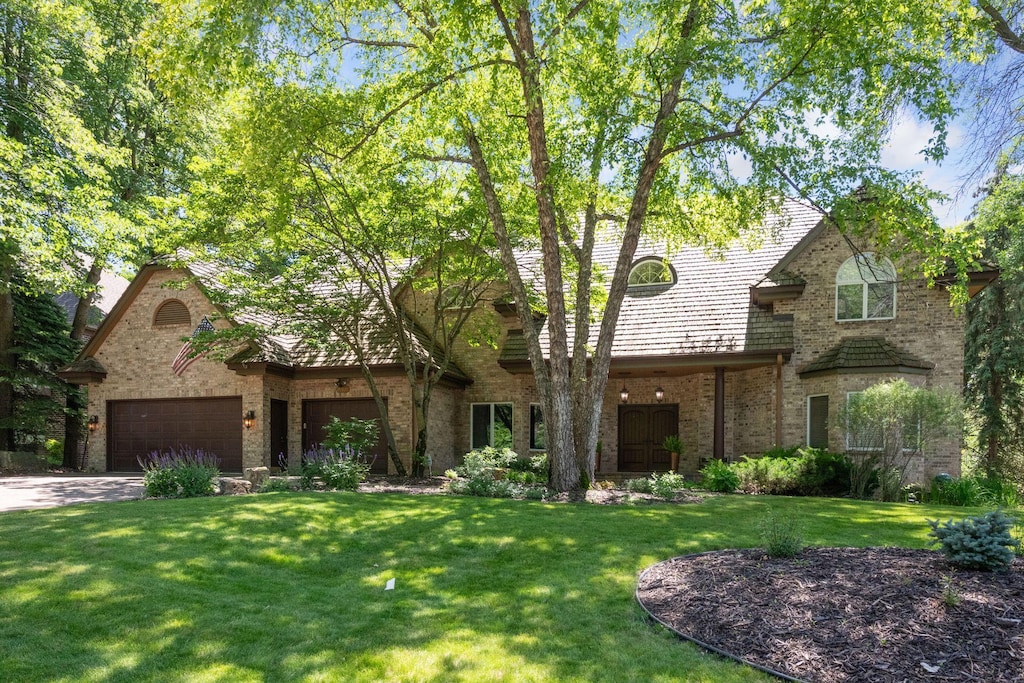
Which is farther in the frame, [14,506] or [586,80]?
[586,80]

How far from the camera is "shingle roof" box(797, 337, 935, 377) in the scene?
14.9 meters

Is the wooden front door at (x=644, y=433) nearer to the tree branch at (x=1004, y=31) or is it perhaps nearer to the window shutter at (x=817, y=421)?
the window shutter at (x=817, y=421)

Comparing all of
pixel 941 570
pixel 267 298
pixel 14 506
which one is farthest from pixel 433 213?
pixel 941 570

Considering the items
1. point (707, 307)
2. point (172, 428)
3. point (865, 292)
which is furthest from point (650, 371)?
point (172, 428)

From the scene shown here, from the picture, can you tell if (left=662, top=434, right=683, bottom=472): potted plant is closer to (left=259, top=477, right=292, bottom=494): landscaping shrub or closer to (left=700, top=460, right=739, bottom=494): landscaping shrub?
(left=700, top=460, right=739, bottom=494): landscaping shrub

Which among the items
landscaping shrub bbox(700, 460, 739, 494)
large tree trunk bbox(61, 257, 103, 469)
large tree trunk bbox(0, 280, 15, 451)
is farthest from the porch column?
large tree trunk bbox(0, 280, 15, 451)

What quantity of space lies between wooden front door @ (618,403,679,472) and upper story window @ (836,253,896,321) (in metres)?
4.75

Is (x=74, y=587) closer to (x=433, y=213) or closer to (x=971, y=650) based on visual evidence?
(x=971, y=650)

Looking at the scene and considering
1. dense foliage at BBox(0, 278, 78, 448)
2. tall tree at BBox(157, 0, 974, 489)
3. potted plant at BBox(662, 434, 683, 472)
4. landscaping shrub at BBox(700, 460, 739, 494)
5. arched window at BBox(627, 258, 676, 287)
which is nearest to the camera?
tall tree at BBox(157, 0, 974, 489)

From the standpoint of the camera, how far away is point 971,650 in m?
4.28

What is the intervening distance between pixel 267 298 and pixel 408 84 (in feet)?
18.8

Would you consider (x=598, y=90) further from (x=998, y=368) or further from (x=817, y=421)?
(x=998, y=368)

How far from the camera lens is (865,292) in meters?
16.1

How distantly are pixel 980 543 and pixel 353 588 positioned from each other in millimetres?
5318
